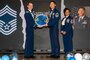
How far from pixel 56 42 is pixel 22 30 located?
48.5 inches

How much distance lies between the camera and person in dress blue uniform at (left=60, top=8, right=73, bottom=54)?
8.59 metres

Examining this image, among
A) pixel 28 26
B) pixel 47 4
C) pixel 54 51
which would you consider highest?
pixel 47 4

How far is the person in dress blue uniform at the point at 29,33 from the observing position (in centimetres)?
855

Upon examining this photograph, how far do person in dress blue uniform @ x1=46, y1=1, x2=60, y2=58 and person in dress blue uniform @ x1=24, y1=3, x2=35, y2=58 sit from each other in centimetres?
46

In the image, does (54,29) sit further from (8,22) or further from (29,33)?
(8,22)

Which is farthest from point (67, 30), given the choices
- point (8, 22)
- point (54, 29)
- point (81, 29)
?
point (8, 22)

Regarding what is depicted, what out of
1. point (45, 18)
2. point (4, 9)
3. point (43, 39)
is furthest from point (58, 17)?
point (4, 9)

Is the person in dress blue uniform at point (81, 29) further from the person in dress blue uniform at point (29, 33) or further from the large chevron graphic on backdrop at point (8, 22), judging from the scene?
the large chevron graphic on backdrop at point (8, 22)

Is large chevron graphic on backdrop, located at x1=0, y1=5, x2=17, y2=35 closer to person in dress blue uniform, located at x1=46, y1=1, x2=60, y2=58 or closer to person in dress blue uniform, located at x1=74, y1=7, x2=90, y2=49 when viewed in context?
person in dress blue uniform, located at x1=46, y1=1, x2=60, y2=58

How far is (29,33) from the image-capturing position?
8602mm

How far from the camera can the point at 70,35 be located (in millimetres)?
8672

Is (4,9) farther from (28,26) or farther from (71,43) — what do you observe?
(71,43)

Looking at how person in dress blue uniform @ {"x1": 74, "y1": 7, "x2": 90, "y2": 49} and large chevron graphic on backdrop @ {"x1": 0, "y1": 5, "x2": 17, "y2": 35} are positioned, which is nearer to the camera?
person in dress blue uniform @ {"x1": 74, "y1": 7, "x2": 90, "y2": 49}

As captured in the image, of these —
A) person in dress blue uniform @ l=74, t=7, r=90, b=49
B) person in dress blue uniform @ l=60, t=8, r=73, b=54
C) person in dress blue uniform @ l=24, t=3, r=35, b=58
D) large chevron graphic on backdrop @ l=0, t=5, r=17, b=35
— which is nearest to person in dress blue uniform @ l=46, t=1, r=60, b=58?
person in dress blue uniform @ l=60, t=8, r=73, b=54
